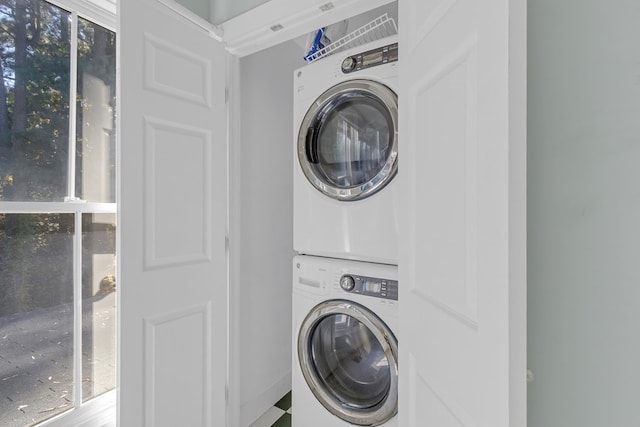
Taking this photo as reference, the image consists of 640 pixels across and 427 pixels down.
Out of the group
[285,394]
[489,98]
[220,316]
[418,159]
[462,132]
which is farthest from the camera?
[285,394]

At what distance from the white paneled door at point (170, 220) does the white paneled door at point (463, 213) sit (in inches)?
39.2

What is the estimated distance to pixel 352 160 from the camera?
4.52 feet

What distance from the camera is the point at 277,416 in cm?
183

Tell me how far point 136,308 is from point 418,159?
1.22 m

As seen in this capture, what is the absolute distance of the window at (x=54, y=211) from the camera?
113 cm

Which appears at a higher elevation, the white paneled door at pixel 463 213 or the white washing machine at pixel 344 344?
the white paneled door at pixel 463 213

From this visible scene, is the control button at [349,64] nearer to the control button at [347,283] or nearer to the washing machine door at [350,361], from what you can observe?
the control button at [347,283]

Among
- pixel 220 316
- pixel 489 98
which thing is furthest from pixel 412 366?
pixel 220 316

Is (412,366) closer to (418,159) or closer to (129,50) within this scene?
(418,159)

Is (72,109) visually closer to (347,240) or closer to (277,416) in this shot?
(347,240)

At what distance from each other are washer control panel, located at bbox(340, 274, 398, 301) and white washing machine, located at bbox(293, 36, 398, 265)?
3.5 inches

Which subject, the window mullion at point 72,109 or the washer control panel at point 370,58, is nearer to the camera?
the washer control panel at point 370,58

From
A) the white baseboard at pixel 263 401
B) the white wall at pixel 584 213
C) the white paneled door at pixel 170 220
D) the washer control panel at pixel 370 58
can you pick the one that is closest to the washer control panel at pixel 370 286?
the white wall at pixel 584 213

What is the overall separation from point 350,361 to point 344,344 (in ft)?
0.28
